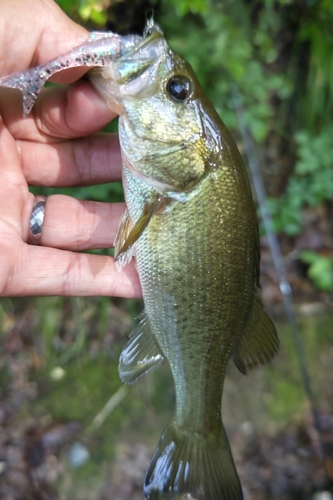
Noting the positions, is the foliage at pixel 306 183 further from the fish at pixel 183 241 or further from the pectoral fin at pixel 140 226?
the pectoral fin at pixel 140 226

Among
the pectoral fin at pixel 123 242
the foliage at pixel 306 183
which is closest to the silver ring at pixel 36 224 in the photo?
the pectoral fin at pixel 123 242

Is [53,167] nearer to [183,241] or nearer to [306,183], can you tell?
[183,241]

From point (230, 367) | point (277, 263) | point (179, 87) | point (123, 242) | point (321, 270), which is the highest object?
point (179, 87)

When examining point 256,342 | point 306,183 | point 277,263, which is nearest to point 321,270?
point 277,263

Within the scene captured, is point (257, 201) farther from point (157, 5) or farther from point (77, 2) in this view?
point (77, 2)

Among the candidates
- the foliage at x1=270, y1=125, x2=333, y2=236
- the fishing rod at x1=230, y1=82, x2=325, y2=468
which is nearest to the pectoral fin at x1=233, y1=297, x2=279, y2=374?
the fishing rod at x1=230, y1=82, x2=325, y2=468
